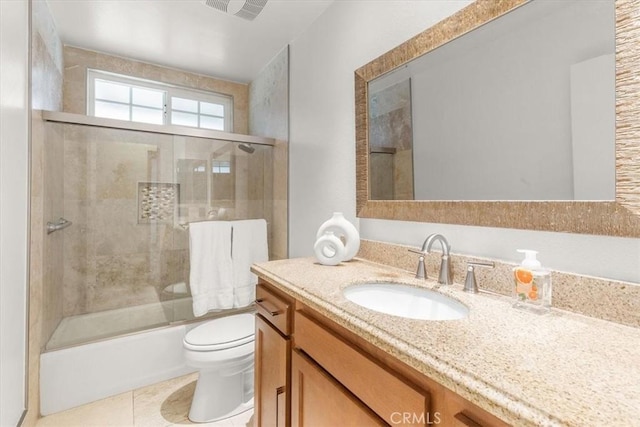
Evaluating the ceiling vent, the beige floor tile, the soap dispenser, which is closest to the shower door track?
the ceiling vent

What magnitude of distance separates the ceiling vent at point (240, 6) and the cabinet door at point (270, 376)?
172 centimetres

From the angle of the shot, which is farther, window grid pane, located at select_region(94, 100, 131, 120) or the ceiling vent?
window grid pane, located at select_region(94, 100, 131, 120)

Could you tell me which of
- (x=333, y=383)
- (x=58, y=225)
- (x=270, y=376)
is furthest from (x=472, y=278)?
(x=58, y=225)

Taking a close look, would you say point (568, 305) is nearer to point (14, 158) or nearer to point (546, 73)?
point (546, 73)

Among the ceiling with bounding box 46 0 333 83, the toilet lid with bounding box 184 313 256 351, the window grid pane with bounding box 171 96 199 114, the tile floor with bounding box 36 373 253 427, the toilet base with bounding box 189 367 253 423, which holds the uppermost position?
the ceiling with bounding box 46 0 333 83

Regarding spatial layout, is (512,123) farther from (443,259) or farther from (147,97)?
(147,97)

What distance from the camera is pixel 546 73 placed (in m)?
0.85

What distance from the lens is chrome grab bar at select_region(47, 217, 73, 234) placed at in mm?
1804

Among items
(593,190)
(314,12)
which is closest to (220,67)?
(314,12)

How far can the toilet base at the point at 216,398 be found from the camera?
1.60 meters

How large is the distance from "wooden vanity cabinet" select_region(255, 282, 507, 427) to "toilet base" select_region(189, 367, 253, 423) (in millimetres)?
489

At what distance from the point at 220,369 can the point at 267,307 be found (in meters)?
0.69

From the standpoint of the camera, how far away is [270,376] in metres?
1.15

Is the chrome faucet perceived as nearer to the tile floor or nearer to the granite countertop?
the granite countertop
